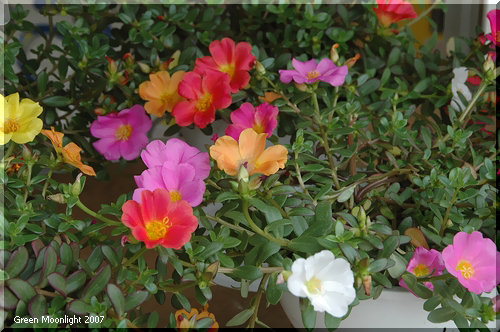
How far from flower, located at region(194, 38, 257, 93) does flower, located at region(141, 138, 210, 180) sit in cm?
20

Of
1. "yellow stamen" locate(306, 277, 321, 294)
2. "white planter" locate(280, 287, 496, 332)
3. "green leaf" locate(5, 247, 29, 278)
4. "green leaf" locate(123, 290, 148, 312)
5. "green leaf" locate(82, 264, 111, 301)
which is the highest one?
"green leaf" locate(5, 247, 29, 278)

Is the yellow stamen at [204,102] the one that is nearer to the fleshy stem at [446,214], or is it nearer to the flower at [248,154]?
the flower at [248,154]

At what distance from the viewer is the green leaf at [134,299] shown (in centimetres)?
51

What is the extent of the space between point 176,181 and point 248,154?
0.08m

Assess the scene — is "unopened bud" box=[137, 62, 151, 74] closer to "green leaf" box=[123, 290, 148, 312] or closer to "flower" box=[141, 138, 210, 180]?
"flower" box=[141, 138, 210, 180]

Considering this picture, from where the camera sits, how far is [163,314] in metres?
0.73

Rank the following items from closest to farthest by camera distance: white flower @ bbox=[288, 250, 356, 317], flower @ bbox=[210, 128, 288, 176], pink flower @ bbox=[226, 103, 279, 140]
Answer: white flower @ bbox=[288, 250, 356, 317] < flower @ bbox=[210, 128, 288, 176] < pink flower @ bbox=[226, 103, 279, 140]

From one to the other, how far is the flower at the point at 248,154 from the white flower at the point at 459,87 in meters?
0.34

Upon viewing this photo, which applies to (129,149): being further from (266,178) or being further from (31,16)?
(31,16)

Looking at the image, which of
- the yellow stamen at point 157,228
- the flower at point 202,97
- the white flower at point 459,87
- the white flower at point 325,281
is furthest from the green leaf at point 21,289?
the white flower at point 459,87

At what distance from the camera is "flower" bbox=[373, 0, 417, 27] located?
89 centimetres

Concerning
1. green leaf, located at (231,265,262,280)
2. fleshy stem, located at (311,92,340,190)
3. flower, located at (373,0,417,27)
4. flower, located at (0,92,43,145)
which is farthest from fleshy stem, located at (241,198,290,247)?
flower, located at (373,0,417,27)

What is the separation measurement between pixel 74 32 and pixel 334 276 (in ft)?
1.94

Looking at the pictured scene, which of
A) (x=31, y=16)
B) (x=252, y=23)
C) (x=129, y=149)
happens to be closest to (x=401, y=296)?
(x=129, y=149)
